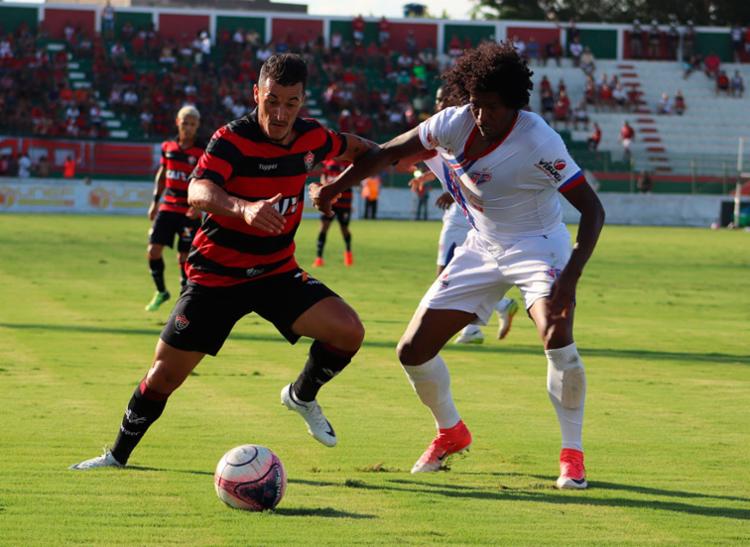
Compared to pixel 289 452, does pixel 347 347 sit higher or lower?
higher

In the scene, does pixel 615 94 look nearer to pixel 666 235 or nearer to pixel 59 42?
pixel 666 235

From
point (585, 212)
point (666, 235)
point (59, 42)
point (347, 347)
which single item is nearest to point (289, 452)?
point (347, 347)

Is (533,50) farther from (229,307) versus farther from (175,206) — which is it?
(229,307)

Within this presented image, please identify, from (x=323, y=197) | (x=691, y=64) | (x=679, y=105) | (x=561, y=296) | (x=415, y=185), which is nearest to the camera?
(x=561, y=296)

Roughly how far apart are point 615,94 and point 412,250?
34064mm

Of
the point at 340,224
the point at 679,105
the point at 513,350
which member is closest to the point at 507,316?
the point at 513,350

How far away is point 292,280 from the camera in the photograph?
7.29m

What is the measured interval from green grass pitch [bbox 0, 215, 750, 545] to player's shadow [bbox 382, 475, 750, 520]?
22 mm

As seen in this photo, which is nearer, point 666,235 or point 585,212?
point 585,212

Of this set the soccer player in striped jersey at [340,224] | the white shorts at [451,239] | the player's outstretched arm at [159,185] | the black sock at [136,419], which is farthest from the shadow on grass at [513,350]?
the soccer player in striped jersey at [340,224]

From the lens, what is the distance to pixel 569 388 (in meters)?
7.03

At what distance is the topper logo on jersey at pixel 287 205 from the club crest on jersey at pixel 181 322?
2.52ft

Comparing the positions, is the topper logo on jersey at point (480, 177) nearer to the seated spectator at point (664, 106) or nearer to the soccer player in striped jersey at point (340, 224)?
the soccer player in striped jersey at point (340, 224)

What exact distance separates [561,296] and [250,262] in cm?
169
